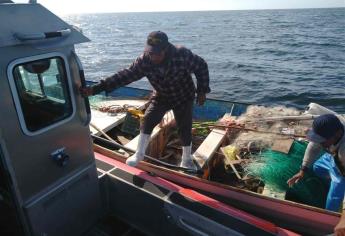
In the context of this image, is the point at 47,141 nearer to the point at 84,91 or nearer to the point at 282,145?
the point at 84,91

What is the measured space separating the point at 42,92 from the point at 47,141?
19.5 inches

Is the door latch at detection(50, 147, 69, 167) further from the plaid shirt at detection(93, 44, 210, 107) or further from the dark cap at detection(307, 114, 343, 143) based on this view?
the dark cap at detection(307, 114, 343, 143)

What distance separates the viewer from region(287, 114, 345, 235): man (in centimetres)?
385

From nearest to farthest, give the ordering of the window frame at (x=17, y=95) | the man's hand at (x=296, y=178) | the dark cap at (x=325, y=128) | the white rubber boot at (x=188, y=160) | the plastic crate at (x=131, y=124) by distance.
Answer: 1. the window frame at (x=17, y=95)
2. the dark cap at (x=325, y=128)
3. the man's hand at (x=296, y=178)
4. the white rubber boot at (x=188, y=160)
5. the plastic crate at (x=131, y=124)

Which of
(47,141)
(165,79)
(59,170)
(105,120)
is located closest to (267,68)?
(105,120)

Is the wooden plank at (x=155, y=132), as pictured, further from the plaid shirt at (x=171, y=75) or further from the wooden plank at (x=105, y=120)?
the plaid shirt at (x=171, y=75)

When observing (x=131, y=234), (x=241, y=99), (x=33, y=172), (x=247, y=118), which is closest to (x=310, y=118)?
(x=247, y=118)

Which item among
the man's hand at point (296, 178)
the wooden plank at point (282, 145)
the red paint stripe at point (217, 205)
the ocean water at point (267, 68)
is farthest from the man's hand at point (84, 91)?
the ocean water at point (267, 68)

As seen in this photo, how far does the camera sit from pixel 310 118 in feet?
21.2

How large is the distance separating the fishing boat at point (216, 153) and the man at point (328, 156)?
0.30 meters

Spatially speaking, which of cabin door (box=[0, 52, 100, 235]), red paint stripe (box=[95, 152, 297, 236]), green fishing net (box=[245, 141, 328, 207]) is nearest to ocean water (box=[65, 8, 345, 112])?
green fishing net (box=[245, 141, 328, 207])

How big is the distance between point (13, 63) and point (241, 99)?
1579 cm

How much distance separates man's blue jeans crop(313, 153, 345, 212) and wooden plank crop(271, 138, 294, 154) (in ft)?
2.29

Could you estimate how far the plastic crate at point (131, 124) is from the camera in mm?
6605
